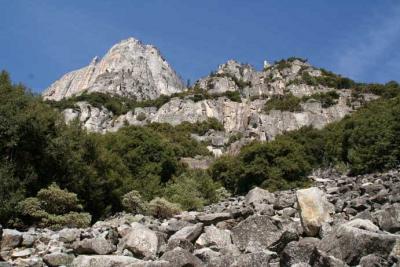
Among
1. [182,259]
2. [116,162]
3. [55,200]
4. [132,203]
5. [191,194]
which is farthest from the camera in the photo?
[116,162]

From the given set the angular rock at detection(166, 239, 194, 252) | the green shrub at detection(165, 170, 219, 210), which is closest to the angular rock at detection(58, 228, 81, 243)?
the angular rock at detection(166, 239, 194, 252)

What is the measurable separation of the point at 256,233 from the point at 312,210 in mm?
1348

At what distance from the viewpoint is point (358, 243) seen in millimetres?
8352

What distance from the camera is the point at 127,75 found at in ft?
506

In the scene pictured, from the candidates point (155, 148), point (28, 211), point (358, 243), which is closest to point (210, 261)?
point (358, 243)

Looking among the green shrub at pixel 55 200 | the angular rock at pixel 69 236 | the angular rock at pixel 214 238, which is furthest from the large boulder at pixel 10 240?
the green shrub at pixel 55 200

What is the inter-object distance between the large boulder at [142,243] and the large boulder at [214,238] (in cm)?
100

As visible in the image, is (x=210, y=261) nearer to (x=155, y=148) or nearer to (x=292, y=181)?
(x=292, y=181)

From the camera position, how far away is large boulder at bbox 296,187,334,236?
1131cm

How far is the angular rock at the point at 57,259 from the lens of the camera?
1071 cm

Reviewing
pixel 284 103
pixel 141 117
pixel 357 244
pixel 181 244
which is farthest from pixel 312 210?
pixel 141 117

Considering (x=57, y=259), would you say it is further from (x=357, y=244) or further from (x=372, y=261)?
(x=372, y=261)

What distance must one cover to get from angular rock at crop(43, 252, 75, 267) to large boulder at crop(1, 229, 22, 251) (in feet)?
5.94

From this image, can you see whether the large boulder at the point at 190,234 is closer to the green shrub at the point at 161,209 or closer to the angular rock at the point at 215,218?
the angular rock at the point at 215,218
